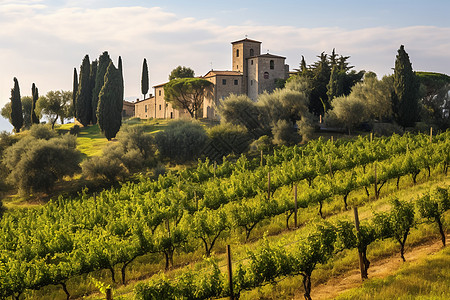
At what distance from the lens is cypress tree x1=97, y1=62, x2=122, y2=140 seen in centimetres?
4603

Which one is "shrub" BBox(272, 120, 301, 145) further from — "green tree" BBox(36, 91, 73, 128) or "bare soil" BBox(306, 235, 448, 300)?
"green tree" BBox(36, 91, 73, 128)

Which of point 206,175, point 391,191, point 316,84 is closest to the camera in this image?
point 391,191

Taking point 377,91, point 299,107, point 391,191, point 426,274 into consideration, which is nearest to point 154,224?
point 426,274

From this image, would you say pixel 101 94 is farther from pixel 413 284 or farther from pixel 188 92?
Answer: pixel 413 284

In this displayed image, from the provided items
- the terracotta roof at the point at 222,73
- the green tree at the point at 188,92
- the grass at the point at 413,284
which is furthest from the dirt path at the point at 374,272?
the green tree at the point at 188,92

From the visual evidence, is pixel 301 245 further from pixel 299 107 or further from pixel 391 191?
pixel 299 107

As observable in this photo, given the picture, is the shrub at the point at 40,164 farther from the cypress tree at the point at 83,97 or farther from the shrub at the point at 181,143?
the cypress tree at the point at 83,97

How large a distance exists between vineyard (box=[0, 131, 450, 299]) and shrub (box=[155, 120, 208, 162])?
31.7 ft

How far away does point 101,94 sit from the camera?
46562mm

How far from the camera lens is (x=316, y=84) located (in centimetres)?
4781

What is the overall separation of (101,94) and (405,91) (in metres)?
30.4

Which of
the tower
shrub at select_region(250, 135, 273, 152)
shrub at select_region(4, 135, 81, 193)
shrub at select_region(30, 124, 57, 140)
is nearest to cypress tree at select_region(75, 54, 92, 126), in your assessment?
shrub at select_region(30, 124, 57, 140)

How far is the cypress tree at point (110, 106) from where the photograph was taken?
151ft

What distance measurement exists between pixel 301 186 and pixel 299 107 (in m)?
20.8
